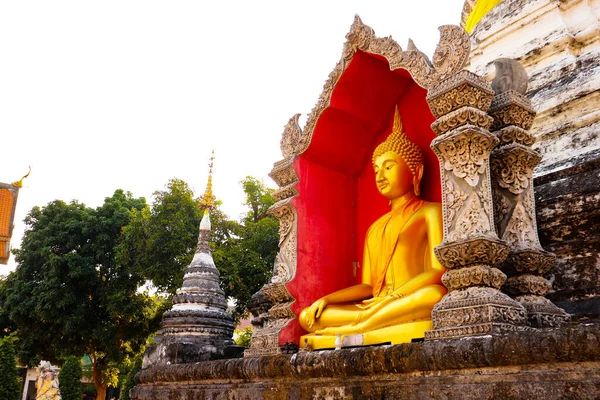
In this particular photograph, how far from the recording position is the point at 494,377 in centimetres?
289

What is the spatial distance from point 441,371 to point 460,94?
6.06 ft

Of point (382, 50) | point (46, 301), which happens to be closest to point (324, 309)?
point (382, 50)

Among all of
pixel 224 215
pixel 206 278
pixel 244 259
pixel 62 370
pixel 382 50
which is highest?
pixel 224 215

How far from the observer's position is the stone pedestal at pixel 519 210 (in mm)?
3637

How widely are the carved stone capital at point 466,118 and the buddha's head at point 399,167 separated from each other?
1038 mm

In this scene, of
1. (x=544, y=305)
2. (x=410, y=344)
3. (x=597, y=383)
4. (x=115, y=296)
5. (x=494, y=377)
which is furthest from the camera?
(x=115, y=296)

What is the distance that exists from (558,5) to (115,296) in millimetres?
19754

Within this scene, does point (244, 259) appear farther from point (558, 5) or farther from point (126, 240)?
point (558, 5)

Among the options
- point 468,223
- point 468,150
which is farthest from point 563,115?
point 468,223

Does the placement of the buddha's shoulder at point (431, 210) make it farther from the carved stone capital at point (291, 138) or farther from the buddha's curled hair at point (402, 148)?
the carved stone capital at point (291, 138)

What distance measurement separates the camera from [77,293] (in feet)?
77.7

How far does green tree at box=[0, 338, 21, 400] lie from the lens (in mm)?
16594

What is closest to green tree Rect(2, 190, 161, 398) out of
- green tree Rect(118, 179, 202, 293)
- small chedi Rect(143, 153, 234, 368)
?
green tree Rect(118, 179, 202, 293)

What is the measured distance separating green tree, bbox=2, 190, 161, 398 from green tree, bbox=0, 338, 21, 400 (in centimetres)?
523
